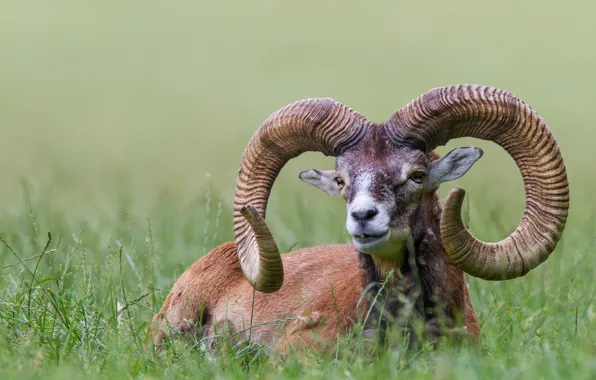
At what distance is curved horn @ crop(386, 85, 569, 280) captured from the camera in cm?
919

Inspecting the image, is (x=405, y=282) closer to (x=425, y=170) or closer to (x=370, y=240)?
(x=370, y=240)

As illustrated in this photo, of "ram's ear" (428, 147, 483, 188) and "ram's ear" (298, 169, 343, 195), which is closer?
"ram's ear" (428, 147, 483, 188)

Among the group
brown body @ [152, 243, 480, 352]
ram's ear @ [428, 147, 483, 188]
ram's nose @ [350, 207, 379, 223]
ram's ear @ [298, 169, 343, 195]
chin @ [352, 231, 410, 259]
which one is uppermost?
ram's ear @ [428, 147, 483, 188]

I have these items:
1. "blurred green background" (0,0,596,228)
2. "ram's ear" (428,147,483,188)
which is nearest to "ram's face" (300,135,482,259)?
"ram's ear" (428,147,483,188)

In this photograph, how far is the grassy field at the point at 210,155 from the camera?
883 centimetres

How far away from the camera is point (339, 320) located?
9.70 m

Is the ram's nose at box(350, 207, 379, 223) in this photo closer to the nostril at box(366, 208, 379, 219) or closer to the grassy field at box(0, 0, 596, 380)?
the nostril at box(366, 208, 379, 219)

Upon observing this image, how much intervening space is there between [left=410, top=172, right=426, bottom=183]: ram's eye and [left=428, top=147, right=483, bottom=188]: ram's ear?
109 mm

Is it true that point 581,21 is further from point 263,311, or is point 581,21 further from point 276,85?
point 263,311

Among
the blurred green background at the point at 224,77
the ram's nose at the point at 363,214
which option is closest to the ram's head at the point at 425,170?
the ram's nose at the point at 363,214

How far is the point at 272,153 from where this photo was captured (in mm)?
10250

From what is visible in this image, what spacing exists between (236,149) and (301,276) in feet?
53.1

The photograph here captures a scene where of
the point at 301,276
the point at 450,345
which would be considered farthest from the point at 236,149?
the point at 450,345

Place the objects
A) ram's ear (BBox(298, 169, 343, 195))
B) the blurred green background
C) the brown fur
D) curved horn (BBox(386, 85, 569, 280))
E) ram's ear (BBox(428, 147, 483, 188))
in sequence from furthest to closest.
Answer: the blurred green background, ram's ear (BBox(298, 169, 343, 195)), ram's ear (BBox(428, 147, 483, 188)), the brown fur, curved horn (BBox(386, 85, 569, 280))
